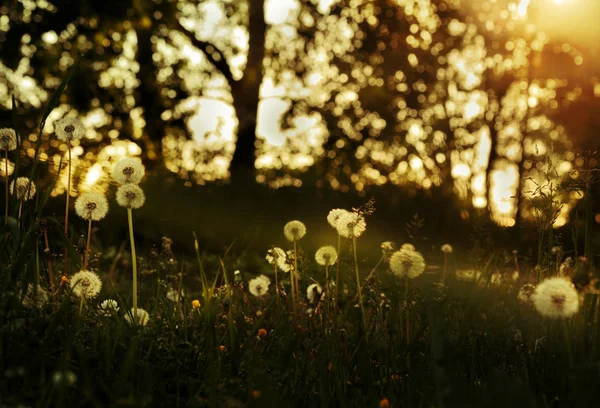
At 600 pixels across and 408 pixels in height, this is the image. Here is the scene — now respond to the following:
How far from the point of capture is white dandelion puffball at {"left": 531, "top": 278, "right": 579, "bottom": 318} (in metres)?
1.56

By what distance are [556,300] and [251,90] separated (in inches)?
441

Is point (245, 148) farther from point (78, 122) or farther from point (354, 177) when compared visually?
point (78, 122)

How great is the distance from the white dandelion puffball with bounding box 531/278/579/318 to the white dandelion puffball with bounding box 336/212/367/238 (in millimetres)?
659

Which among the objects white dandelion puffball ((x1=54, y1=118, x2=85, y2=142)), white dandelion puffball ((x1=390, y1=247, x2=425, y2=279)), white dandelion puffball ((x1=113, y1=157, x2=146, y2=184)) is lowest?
white dandelion puffball ((x1=390, y1=247, x2=425, y2=279))

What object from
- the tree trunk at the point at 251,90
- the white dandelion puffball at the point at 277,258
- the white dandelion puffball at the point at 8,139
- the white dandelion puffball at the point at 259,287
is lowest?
the white dandelion puffball at the point at 259,287

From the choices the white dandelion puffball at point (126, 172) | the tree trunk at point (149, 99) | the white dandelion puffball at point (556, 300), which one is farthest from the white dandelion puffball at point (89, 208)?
the tree trunk at point (149, 99)

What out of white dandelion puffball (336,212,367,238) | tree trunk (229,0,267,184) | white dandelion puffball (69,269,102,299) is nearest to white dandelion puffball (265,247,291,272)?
white dandelion puffball (336,212,367,238)

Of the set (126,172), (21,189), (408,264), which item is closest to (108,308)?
(126,172)

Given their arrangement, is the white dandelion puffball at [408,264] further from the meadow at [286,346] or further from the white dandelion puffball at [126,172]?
the white dandelion puffball at [126,172]

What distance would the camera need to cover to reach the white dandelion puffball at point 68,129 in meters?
2.23

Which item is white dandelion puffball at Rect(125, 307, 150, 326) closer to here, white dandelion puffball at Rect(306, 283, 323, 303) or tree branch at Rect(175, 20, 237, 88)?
white dandelion puffball at Rect(306, 283, 323, 303)

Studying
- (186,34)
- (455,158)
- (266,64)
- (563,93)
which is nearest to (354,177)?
(455,158)

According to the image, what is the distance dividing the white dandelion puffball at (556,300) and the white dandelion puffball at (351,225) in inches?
26.0

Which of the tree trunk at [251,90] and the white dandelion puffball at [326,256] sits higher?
the tree trunk at [251,90]
